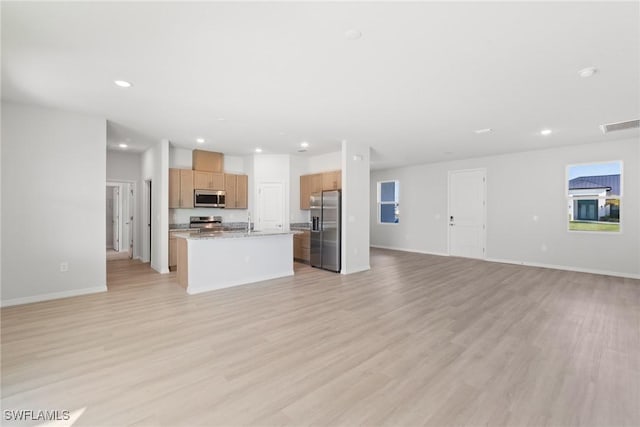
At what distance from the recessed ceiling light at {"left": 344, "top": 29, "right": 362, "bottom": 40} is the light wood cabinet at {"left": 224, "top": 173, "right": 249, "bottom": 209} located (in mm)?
5533

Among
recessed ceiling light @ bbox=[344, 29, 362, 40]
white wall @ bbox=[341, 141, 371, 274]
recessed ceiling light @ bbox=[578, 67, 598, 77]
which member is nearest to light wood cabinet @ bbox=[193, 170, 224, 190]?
white wall @ bbox=[341, 141, 371, 274]

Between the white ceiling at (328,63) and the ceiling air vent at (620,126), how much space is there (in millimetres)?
205

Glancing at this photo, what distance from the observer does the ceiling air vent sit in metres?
4.52

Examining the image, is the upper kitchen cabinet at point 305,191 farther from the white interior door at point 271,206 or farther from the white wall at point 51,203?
the white wall at point 51,203

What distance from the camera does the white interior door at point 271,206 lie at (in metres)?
7.43

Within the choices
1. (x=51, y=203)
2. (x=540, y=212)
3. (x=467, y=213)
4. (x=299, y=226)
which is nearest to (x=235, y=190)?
(x=299, y=226)

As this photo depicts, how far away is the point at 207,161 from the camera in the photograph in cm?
696

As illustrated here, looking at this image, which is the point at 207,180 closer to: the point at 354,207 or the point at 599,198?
the point at 354,207

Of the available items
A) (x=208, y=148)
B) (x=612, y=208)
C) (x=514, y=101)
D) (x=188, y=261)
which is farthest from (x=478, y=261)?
(x=208, y=148)

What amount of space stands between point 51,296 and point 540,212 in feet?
31.3

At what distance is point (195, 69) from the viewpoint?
2.88 m

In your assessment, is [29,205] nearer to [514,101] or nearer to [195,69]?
[195,69]

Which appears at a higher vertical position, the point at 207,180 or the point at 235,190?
the point at 207,180

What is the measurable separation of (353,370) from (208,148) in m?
5.97
